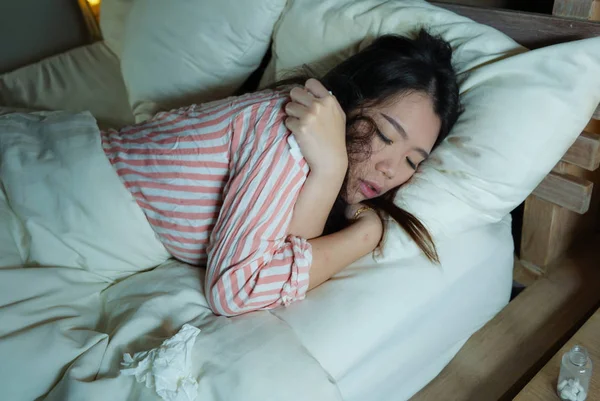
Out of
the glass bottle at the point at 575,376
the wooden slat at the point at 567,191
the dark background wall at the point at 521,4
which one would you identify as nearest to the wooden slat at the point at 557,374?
the glass bottle at the point at 575,376

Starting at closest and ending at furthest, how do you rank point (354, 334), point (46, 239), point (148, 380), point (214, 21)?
point (148, 380) < point (354, 334) < point (46, 239) < point (214, 21)

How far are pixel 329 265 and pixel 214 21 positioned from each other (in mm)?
770

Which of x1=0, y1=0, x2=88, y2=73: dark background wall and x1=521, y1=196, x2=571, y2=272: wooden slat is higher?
→ x1=0, y1=0, x2=88, y2=73: dark background wall

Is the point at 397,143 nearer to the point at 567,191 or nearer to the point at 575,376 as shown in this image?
the point at 567,191

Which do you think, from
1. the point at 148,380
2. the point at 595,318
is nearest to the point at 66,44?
the point at 148,380

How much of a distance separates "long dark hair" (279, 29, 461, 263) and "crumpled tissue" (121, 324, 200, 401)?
1.42 ft

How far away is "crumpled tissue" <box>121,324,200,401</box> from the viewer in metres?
0.74

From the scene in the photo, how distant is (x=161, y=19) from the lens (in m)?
1.44

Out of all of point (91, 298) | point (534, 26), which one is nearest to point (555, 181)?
point (534, 26)

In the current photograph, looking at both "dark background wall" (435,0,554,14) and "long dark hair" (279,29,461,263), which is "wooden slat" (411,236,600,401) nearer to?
"long dark hair" (279,29,461,263)

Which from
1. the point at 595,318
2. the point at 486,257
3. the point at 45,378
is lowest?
the point at 595,318

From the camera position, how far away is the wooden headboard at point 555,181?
1016mm

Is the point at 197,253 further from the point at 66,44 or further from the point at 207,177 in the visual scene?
the point at 66,44

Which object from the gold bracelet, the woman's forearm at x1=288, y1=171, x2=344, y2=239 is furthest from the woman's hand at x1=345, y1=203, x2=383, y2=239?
the woman's forearm at x1=288, y1=171, x2=344, y2=239
